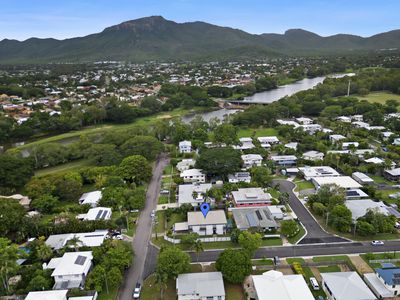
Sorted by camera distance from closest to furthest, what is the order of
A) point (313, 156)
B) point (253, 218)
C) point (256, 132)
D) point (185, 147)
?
1. point (253, 218)
2. point (313, 156)
3. point (185, 147)
4. point (256, 132)

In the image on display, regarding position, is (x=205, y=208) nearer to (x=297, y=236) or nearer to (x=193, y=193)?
(x=193, y=193)

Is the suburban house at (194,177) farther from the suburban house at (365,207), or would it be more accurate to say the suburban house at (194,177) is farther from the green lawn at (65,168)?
the suburban house at (365,207)

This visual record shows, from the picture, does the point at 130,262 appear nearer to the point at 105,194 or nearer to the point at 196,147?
the point at 105,194

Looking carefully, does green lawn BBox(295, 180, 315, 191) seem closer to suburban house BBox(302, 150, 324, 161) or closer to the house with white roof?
suburban house BBox(302, 150, 324, 161)

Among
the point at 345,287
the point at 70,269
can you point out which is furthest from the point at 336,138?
the point at 70,269

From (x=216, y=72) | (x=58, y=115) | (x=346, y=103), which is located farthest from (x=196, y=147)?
(x=216, y=72)

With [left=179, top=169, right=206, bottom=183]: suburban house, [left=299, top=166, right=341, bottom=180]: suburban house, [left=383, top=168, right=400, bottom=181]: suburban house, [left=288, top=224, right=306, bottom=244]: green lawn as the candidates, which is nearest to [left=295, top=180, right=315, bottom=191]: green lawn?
[left=299, top=166, right=341, bottom=180]: suburban house
